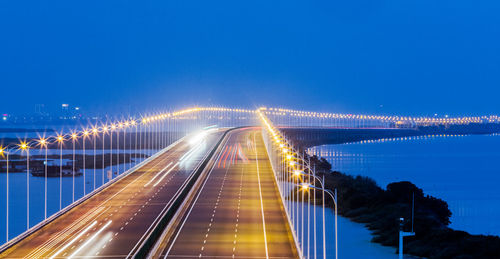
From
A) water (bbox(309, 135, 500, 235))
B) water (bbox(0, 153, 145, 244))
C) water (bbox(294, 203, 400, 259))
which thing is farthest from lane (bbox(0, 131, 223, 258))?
water (bbox(309, 135, 500, 235))

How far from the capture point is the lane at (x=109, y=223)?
28.1 meters

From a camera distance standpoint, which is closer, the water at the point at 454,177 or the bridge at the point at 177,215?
the bridge at the point at 177,215

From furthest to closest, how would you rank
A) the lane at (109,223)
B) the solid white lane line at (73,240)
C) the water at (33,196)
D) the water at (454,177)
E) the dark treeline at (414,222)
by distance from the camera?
the water at (454,177) < the water at (33,196) < the dark treeline at (414,222) < the lane at (109,223) < the solid white lane line at (73,240)

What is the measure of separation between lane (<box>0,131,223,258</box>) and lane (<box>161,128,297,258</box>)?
2.21 m

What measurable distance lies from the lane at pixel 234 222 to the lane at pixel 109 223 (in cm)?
221

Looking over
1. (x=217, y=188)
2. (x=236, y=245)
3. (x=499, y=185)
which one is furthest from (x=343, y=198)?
(x=499, y=185)

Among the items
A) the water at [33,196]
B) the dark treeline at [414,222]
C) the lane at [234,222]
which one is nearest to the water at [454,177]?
the dark treeline at [414,222]

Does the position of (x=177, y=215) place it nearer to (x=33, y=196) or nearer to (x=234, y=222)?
(x=234, y=222)

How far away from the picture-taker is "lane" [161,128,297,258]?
28744 millimetres

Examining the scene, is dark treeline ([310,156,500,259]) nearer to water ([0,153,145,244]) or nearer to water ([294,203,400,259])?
water ([294,203,400,259])

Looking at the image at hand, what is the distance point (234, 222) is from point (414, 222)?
11.5m

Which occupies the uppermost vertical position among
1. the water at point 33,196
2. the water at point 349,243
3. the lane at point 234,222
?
the lane at point 234,222

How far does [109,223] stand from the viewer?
3488 cm

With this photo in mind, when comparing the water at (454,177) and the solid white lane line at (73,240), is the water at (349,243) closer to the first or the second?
the solid white lane line at (73,240)
